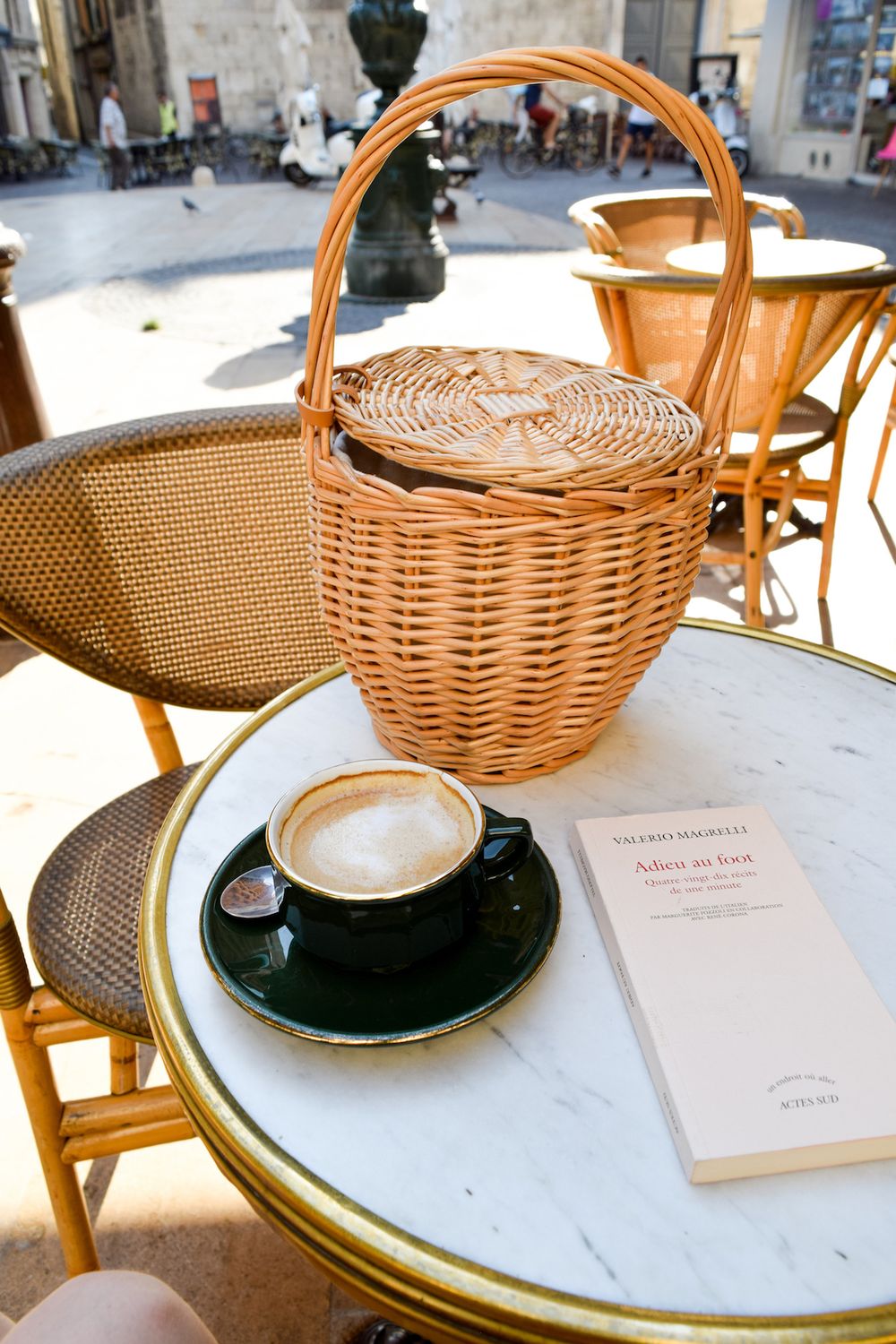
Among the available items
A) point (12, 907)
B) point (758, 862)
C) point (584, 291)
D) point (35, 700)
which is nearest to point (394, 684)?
point (758, 862)

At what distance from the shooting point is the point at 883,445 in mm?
3105

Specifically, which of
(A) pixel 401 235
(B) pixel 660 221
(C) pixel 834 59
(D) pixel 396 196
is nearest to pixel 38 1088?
(B) pixel 660 221

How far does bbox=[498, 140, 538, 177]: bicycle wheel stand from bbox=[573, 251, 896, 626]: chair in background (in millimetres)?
14414

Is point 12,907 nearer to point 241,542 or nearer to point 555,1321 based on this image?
point 241,542

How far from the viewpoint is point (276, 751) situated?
87 centimetres

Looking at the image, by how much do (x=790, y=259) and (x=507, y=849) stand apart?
2313 millimetres

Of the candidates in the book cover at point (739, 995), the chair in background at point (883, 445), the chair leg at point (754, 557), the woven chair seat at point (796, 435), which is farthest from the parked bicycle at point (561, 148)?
the book cover at point (739, 995)

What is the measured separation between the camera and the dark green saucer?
1.80 ft

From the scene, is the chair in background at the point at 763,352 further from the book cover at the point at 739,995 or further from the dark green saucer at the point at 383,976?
the dark green saucer at the point at 383,976

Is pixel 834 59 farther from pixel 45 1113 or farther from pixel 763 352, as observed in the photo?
pixel 45 1113

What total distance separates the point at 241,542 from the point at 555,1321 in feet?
3.43

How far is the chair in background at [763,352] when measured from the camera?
2.14 meters

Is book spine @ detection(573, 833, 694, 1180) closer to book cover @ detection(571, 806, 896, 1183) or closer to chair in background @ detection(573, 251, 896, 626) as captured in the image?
book cover @ detection(571, 806, 896, 1183)

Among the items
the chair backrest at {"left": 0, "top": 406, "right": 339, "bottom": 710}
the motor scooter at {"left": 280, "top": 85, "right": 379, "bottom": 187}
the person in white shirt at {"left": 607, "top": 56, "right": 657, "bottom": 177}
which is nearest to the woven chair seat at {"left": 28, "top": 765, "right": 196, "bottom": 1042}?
the chair backrest at {"left": 0, "top": 406, "right": 339, "bottom": 710}
